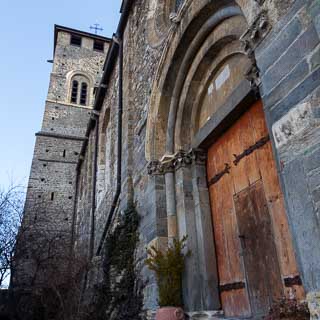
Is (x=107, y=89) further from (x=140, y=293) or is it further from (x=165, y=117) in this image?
(x=140, y=293)

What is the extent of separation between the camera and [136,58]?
22.0 feet

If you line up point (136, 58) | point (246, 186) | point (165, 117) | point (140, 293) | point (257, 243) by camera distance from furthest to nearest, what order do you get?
point (136, 58) < point (165, 117) < point (140, 293) < point (246, 186) < point (257, 243)

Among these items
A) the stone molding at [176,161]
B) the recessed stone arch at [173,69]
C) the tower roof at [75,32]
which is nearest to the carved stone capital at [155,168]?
the stone molding at [176,161]

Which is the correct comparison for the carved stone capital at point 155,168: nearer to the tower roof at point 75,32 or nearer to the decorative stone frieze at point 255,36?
the decorative stone frieze at point 255,36

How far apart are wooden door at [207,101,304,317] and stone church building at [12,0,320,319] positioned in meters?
0.01

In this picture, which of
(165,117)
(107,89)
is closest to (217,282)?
(165,117)

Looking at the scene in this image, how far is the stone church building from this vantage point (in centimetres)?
197

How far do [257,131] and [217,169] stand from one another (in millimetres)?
889

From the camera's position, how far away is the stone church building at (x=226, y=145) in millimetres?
1971

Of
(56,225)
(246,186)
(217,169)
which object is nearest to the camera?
(246,186)

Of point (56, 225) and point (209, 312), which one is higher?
point (56, 225)

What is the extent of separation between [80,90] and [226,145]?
733 inches

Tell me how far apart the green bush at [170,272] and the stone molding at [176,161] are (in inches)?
41.5

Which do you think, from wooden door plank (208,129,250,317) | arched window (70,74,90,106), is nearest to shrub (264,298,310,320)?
wooden door plank (208,129,250,317)
